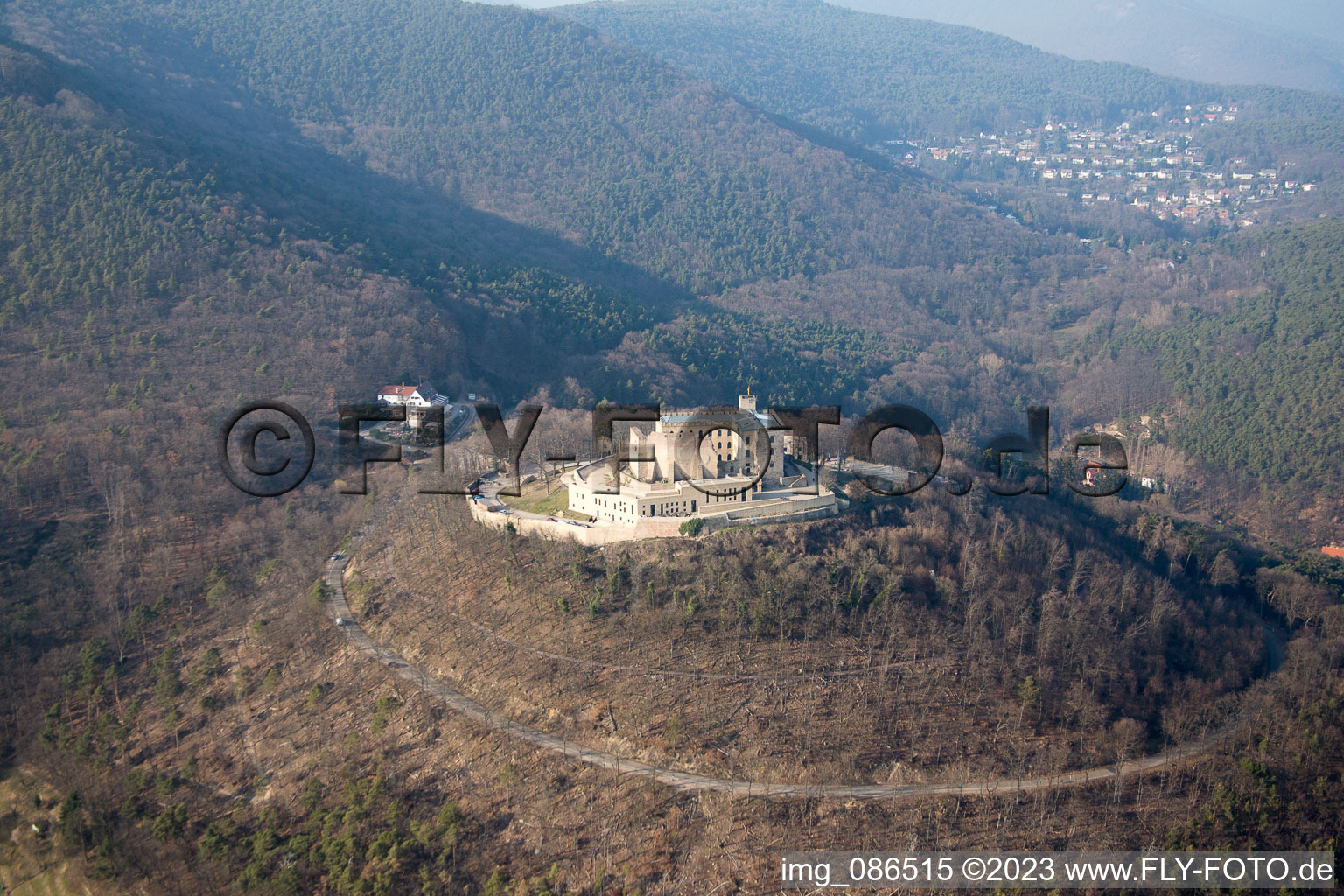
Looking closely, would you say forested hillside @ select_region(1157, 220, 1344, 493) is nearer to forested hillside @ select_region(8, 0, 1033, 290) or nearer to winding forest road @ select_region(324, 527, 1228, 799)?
forested hillside @ select_region(8, 0, 1033, 290)

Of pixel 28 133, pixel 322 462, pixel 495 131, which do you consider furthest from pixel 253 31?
pixel 322 462

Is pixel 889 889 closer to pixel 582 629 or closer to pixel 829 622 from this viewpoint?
pixel 829 622

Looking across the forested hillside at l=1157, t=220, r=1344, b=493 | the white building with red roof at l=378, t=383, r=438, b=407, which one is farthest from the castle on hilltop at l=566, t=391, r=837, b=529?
the forested hillside at l=1157, t=220, r=1344, b=493

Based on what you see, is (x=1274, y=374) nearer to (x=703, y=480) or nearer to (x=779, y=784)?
(x=703, y=480)

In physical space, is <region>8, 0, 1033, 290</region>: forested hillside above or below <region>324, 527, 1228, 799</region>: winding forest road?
above

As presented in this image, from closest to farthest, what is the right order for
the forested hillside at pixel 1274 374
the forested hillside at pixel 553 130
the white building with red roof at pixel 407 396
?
the white building with red roof at pixel 407 396 → the forested hillside at pixel 1274 374 → the forested hillside at pixel 553 130

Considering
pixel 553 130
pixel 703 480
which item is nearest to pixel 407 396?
pixel 703 480

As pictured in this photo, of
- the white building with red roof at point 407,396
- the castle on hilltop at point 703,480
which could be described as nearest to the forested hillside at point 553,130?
the white building with red roof at point 407,396
